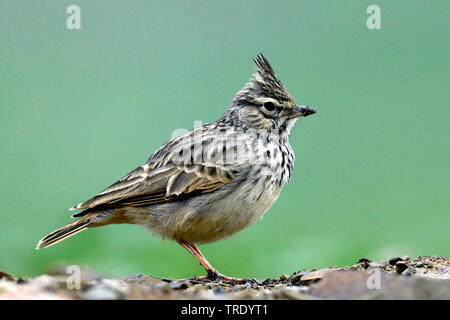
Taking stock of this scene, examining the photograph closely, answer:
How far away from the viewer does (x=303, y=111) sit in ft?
27.8

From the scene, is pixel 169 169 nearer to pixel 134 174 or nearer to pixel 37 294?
pixel 134 174

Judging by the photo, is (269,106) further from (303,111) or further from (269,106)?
(303,111)

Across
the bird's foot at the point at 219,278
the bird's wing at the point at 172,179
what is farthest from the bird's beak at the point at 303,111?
the bird's foot at the point at 219,278

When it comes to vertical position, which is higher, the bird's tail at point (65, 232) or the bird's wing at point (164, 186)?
the bird's wing at point (164, 186)

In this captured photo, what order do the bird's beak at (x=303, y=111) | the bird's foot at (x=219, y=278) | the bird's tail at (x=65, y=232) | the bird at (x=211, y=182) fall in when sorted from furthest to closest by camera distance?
the bird's beak at (x=303, y=111) → the bird's tail at (x=65, y=232) → the bird at (x=211, y=182) → the bird's foot at (x=219, y=278)

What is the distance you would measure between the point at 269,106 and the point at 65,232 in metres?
2.98

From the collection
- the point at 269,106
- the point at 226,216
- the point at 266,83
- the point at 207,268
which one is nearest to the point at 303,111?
the point at 269,106

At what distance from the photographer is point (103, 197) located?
8000 millimetres

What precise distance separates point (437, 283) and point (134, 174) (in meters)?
4.36

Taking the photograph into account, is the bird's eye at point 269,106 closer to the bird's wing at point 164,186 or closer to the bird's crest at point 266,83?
the bird's crest at point 266,83

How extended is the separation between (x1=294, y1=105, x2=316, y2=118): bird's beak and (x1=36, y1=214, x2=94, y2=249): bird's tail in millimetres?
2887

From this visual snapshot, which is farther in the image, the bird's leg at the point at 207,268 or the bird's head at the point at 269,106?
the bird's head at the point at 269,106

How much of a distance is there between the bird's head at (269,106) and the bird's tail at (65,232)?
7.80 feet

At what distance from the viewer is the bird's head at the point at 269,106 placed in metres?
8.51
